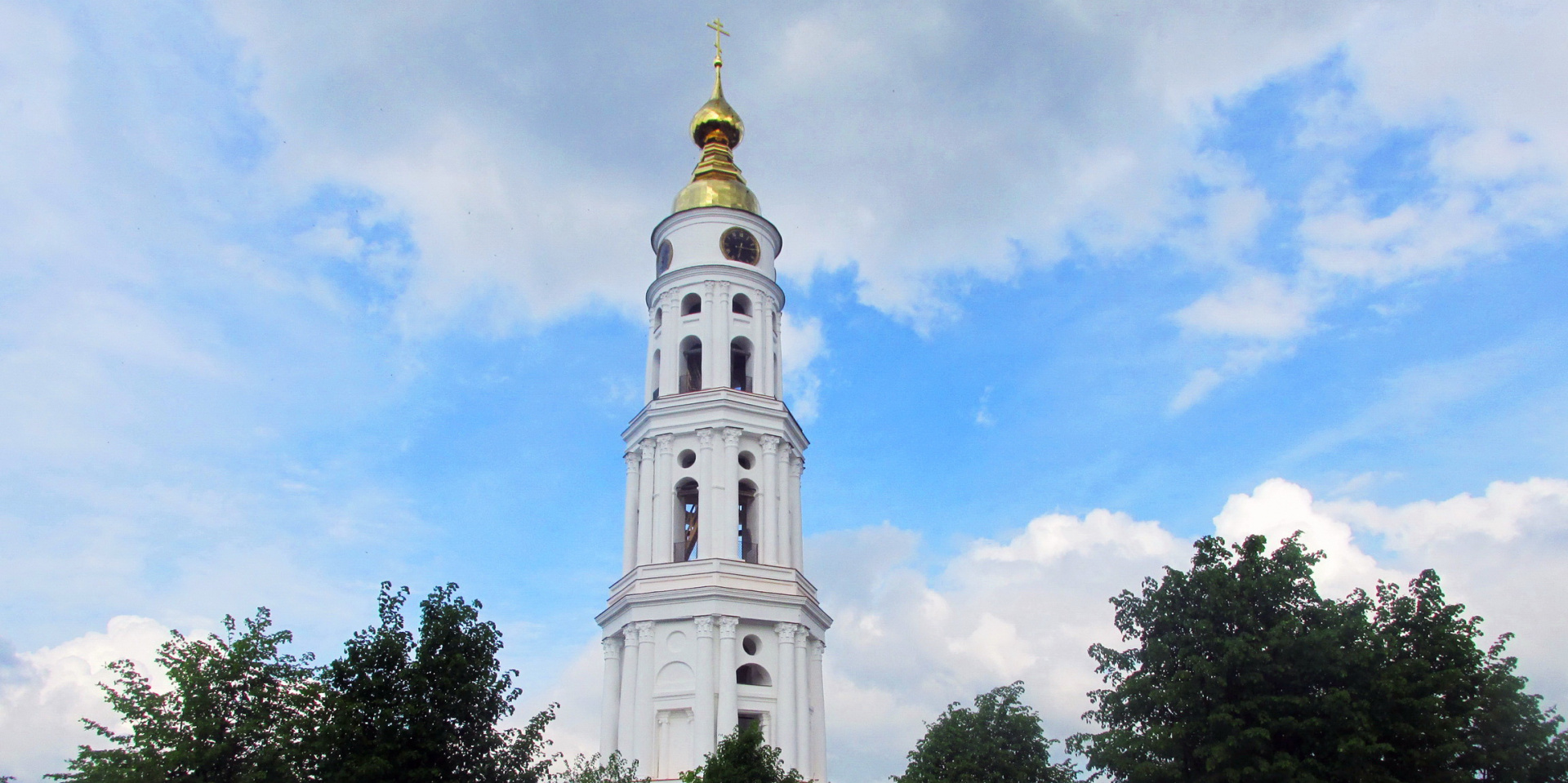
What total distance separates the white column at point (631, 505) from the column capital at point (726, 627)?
4.67m

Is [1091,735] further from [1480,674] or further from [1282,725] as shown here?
[1480,674]

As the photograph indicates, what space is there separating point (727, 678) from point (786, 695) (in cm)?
225

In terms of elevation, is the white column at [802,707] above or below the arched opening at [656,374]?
below

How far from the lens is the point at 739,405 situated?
4734 cm

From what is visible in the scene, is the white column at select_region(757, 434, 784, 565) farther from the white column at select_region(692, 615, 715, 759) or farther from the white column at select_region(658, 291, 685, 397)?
the white column at select_region(658, 291, 685, 397)

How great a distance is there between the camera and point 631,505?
47.9 metres

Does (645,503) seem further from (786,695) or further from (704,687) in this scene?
(786,695)

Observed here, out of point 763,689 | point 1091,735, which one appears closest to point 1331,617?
point 1091,735

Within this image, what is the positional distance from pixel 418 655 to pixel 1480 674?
965 inches

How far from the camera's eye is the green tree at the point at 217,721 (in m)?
28.2

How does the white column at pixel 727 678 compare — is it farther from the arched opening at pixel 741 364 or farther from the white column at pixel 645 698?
the arched opening at pixel 741 364

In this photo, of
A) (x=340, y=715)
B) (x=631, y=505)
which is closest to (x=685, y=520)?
(x=631, y=505)

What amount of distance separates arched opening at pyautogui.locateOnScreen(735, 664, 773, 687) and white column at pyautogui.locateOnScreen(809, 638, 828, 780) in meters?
2.47

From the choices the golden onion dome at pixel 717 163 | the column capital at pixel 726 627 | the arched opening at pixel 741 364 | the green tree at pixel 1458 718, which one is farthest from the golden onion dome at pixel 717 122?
the green tree at pixel 1458 718
